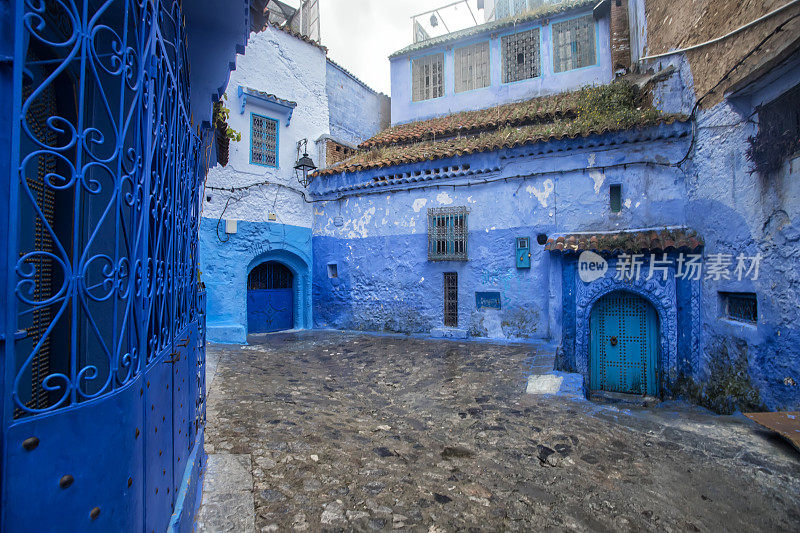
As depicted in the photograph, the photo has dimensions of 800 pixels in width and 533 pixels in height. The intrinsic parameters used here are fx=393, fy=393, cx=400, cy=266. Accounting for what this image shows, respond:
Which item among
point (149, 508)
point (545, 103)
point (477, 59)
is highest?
point (477, 59)

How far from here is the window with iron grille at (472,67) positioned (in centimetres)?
1334

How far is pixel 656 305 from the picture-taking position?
7984mm

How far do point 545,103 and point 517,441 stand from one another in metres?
10.5

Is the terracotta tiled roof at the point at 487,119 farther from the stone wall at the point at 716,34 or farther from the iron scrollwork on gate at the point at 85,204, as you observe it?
the iron scrollwork on gate at the point at 85,204

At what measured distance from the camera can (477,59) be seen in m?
13.4

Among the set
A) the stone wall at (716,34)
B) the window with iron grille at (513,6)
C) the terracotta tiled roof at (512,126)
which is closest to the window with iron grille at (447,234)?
the terracotta tiled roof at (512,126)

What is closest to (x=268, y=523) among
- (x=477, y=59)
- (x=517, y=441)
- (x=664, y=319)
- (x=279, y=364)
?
(x=517, y=441)

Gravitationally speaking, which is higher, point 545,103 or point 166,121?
point 545,103

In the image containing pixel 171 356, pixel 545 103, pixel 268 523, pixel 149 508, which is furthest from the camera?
pixel 545 103

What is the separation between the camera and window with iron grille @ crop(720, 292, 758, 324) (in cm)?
630

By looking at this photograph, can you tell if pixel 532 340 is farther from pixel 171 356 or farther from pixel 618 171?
pixel 171 356

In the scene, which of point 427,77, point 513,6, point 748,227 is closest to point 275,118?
point 427,77

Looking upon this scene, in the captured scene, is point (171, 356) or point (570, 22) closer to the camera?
point (171, 356)

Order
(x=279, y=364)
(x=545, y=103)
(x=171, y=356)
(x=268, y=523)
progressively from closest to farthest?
(x=171, y=356) → (x=268, y=523) → (x=279, y=364) → (x=545, y=103)
